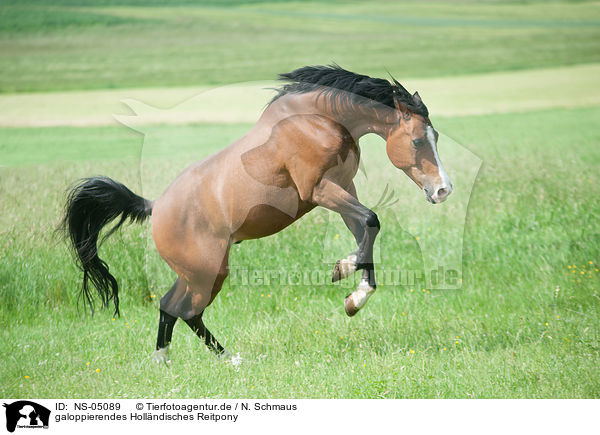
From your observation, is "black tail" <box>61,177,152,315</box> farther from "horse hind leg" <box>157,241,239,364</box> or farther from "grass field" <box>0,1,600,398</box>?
"horse hind leg" <box>157,241,239,364</box>

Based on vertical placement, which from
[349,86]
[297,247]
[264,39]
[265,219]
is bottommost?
[297,247]

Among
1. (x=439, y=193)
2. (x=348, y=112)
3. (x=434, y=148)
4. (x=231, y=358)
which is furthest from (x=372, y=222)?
(x=231, y=358)

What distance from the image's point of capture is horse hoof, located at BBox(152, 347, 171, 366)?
11.3ft

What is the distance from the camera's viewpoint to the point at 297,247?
15.2 feet

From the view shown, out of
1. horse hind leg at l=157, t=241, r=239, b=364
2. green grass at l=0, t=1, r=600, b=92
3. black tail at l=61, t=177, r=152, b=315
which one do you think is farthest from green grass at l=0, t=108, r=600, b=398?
green grass at l=0, t=1, r=600, b=92

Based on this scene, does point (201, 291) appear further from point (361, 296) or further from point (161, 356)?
point (361, 296)

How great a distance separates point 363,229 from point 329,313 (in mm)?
1154

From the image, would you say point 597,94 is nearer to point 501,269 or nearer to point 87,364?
point 501,269

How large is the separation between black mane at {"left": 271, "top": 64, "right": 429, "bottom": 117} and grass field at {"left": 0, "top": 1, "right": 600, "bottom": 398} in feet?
1.75

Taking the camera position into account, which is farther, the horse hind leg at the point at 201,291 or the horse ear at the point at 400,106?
the horse hind leg at the point at 201,291

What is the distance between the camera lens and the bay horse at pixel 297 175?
2.97m

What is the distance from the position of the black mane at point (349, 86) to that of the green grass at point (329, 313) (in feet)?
1.63
